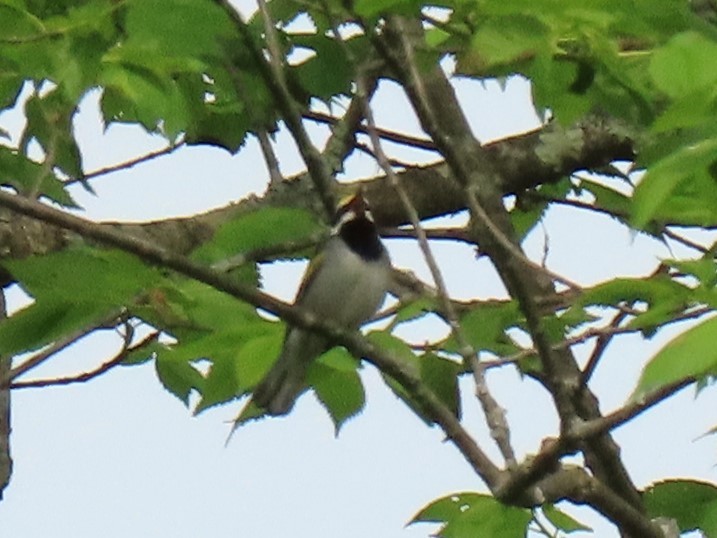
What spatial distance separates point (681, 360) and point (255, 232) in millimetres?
958

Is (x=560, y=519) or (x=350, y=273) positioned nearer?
(x=560, y=519)

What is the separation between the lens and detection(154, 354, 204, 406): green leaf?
3.14 meters

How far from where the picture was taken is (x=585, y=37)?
2.28 metres

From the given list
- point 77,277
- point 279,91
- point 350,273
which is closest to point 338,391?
point 279,91

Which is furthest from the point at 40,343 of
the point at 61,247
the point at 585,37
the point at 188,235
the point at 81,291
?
the point at 188,235

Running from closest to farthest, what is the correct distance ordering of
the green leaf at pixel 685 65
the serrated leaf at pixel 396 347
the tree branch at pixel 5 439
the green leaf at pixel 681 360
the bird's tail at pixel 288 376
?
the green leaf at pixel 681 360
the green leaf at pixel 685 65
the serrated leaf at pixel 396 347
the bird's tail at pixel 288 376
the tree branch at pixel 5 439

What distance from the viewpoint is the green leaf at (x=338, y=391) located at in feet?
9.14

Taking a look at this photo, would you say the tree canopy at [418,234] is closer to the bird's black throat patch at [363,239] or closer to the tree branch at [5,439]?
the tree branch at [5,439]

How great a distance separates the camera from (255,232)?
2.35 metres

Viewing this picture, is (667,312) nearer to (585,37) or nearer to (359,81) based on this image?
(585,37)

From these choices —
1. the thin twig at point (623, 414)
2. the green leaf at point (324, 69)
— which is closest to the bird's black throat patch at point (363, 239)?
the green leaf at point (324, 69)

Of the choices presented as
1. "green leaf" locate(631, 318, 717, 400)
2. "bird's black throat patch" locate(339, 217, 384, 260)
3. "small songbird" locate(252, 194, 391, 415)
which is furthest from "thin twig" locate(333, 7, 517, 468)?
"bird's black throat patch" locate(339, 217, 384, 260)

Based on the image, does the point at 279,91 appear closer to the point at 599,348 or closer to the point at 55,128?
the point at 55,128

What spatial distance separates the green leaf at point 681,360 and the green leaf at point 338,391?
123 centimetres
